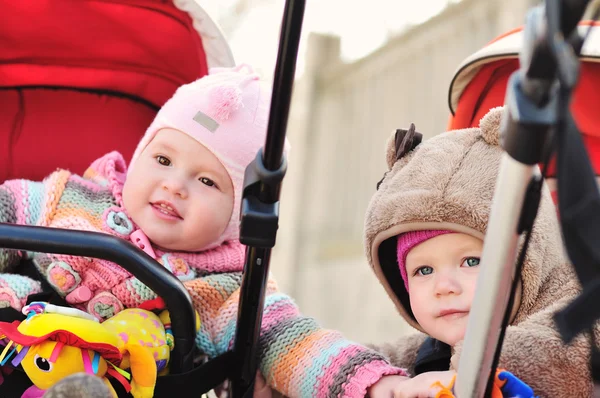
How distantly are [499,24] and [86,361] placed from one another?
4.19 metres

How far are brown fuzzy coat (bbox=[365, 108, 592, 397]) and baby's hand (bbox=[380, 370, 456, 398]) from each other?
5 centimetres

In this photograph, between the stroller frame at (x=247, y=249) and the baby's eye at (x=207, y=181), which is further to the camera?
the baby's eye at (x=207, y=181)

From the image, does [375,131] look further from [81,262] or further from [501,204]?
[501,204]

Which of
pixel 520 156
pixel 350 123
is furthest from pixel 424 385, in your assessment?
pixel 350 123

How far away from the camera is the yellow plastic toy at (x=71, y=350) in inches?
40.3

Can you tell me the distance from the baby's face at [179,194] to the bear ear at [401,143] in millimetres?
312

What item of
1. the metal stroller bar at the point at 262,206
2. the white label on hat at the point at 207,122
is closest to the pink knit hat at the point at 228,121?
the white label on hat at the point at 207,122

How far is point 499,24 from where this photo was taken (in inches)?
186

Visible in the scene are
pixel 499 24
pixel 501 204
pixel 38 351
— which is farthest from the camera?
pixel 499 24

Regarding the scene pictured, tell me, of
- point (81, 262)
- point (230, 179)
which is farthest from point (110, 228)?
point (230, 179)

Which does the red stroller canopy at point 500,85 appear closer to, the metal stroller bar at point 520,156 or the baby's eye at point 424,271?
the baby's eye at point 424,271

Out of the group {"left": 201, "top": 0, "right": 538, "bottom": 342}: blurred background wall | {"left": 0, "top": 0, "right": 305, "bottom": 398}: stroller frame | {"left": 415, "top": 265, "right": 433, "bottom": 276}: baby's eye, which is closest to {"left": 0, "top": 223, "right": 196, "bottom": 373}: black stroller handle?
{"left": 0, "top": 0, "right": 305, "bottom": 398}: stroller frame

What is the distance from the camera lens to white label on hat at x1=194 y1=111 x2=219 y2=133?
1.41 meters

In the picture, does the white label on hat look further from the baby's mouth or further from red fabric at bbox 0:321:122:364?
red fabric at bbox 0:321:122:364
